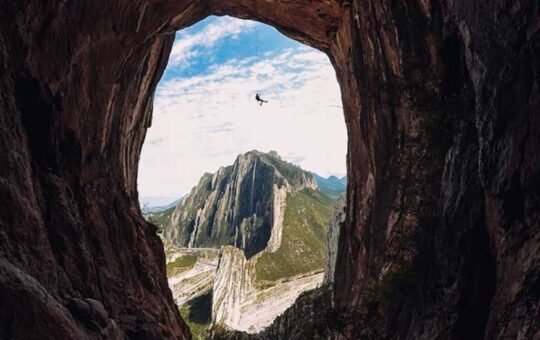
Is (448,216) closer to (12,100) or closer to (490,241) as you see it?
(490,241)

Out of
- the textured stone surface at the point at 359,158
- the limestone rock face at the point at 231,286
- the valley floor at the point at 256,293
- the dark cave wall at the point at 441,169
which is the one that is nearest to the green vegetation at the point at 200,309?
the valley floor at the point at 256,293

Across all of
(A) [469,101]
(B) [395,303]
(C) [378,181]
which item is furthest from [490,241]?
(C) [378,181]

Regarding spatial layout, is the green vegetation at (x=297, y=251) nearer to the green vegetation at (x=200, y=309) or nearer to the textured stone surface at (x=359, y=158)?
the green vegetation at (x=200, y=309)

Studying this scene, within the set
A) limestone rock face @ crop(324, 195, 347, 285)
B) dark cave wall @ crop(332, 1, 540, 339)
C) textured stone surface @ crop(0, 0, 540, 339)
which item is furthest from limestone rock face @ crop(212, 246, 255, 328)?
textured stone surface @ crop(0, 0, 540, 339)

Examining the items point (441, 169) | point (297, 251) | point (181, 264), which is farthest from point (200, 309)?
point (441, 169)

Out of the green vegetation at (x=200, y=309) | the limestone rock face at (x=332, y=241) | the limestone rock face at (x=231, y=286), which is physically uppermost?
the limestone rock face at (x=332, y=241)
